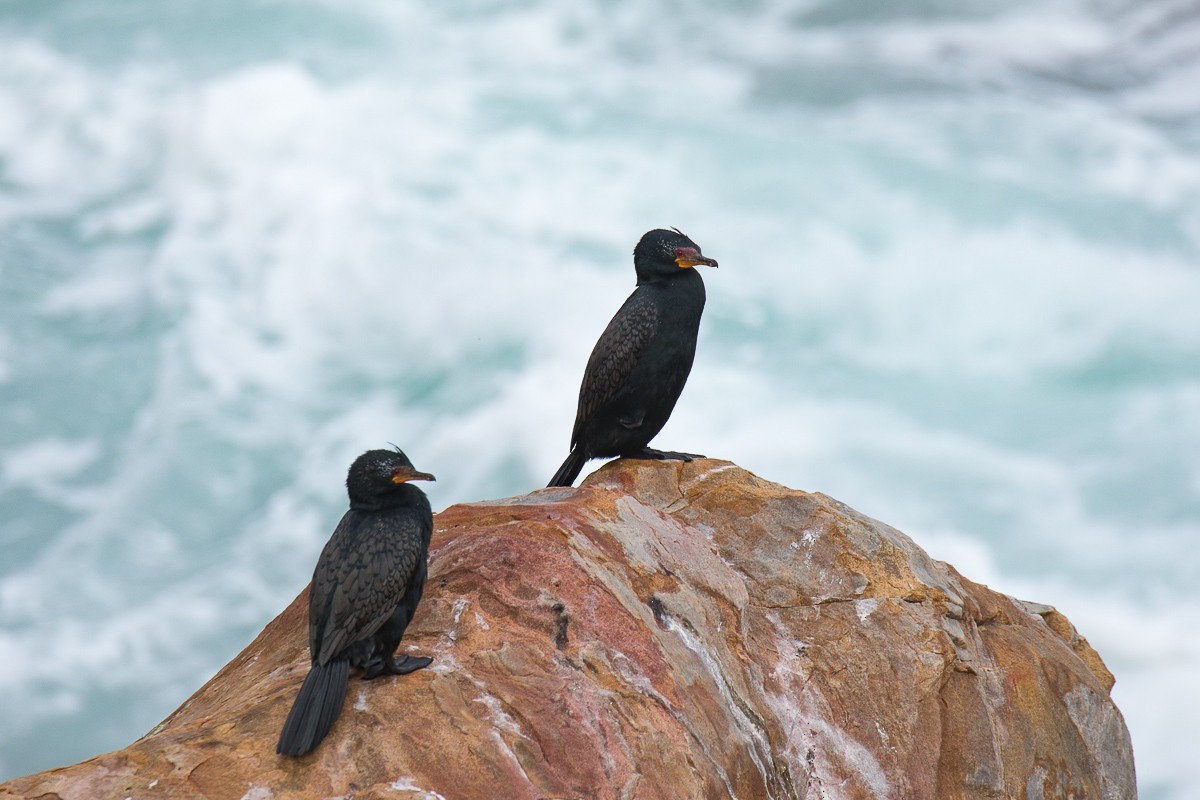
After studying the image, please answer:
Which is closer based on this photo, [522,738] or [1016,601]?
[522,738]

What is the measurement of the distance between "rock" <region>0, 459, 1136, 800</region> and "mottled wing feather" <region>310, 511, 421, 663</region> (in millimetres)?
376

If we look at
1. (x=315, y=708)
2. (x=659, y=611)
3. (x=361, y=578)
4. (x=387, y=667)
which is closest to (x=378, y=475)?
(x=361, y=578)

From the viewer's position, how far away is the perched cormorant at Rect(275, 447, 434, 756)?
6234mm

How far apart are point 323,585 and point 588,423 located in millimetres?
3720

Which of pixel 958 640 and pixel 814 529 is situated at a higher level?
pixel 814 529

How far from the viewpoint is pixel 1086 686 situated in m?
9.73

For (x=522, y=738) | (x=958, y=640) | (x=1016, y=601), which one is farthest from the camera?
(x=1016, y=601)

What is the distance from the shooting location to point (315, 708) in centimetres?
617

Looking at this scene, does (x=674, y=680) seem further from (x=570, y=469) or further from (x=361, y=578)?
(x=570, y=469)

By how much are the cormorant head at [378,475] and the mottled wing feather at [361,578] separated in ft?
0.46

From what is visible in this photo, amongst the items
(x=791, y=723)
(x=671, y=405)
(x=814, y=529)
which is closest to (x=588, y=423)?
(x=671, y=405)

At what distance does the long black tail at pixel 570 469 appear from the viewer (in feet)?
33.5

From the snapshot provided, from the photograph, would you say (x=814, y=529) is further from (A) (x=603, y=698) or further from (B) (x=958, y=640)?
(A) (x=603, y=698)

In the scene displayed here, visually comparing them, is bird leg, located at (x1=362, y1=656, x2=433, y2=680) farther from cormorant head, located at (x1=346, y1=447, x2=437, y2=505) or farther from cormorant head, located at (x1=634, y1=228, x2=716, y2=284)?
cormorant head, located at (x1=634, y1=228, x2=716, y2=284)
